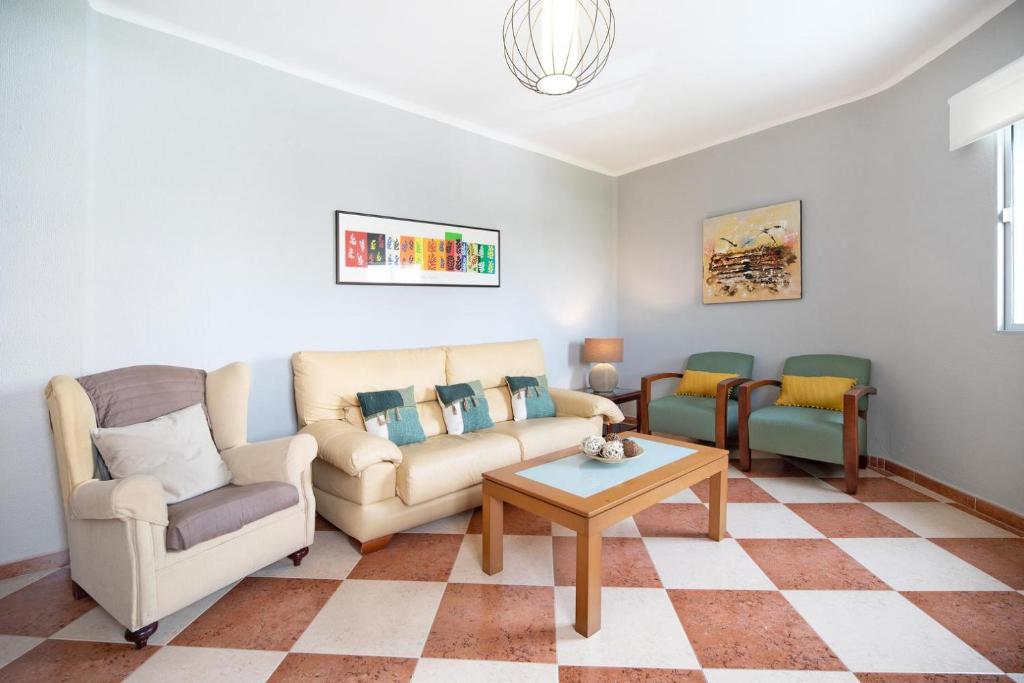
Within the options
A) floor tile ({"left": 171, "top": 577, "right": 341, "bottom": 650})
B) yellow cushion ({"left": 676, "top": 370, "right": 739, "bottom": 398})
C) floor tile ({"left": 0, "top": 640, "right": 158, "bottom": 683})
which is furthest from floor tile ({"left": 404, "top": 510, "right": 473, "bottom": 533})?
yellow cushion ({"left": 676, "top": 370, "right": 739, "bottom": 398})

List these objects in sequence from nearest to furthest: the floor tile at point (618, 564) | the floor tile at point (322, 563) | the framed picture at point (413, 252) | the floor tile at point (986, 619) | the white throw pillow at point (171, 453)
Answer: the floor tile at point (986, 619) < the white throw pillow at point (171, 453) < the floor tile at point (618, 564) < the floor tile at point (322, 563) < the framed picture at point (413, 252)

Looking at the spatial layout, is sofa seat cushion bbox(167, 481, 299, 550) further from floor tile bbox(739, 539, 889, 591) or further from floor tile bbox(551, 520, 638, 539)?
floor tile bbox(739, 539, 889, 591)

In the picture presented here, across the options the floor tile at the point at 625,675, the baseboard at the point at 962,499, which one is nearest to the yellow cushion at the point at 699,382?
the baseboard at the point at 962,499

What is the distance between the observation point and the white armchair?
5.31 ft

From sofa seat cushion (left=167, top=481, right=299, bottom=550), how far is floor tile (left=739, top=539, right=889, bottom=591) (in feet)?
6.99

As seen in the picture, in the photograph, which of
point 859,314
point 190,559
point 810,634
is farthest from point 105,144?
point 859,314

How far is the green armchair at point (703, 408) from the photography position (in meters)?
3.57

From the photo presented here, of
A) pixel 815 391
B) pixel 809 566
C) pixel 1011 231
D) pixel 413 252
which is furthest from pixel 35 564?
pixel 1011 231

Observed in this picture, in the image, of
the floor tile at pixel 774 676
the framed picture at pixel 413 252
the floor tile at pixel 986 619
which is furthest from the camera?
the framed picture at pixel 413 252

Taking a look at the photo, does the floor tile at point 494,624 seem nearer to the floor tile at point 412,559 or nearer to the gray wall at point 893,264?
the floor tile at point 412,559

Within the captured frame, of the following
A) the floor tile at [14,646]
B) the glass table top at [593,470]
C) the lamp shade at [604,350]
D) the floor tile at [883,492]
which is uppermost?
the lamp shade at [604,350]

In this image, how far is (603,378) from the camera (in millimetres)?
4309

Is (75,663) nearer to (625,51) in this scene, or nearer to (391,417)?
(391,417)

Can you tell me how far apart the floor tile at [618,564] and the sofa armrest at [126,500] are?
5.08 feet
